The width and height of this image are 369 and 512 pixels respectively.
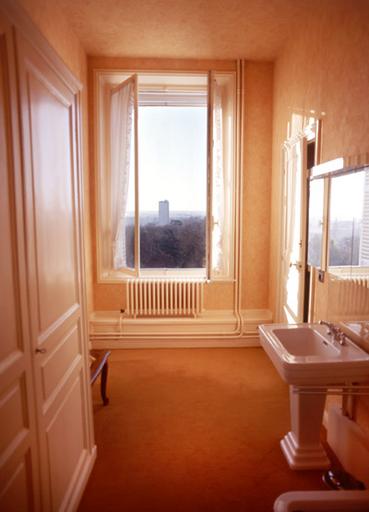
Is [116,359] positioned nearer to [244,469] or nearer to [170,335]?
[170,335]

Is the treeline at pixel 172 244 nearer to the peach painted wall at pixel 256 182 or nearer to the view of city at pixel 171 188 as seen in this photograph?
the view of city at pixel 171 188

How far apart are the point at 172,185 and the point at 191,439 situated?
2.76m

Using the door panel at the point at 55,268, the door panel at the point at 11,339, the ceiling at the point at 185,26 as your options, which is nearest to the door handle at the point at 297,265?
the door panel at the point at 55,268

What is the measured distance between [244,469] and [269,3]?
132 inches

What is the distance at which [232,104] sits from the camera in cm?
395

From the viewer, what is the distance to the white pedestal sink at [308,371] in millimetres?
1735

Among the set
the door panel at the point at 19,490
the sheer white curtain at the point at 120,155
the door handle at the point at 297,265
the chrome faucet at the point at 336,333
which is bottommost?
the door panel at the point at 19,490

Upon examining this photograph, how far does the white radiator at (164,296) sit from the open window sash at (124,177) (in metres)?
0.24

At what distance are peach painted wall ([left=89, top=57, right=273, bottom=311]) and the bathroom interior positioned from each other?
0.02 meters

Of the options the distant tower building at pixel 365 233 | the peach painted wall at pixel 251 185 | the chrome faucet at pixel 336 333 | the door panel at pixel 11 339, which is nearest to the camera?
the door panel at pixel 11 339

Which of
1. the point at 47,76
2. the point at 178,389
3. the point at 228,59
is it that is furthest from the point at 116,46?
the point at 178,389

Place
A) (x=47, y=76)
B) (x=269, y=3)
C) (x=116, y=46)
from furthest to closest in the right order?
1. (x=116, y=46)
2. (x=269, y=3)
3. (x=47, y=76)

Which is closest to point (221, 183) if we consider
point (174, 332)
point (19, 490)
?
point (174, 332)

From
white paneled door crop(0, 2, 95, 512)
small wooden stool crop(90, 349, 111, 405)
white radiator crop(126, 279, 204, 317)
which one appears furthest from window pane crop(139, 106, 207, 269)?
white paneled door crop(0, 2, 95, 512)
